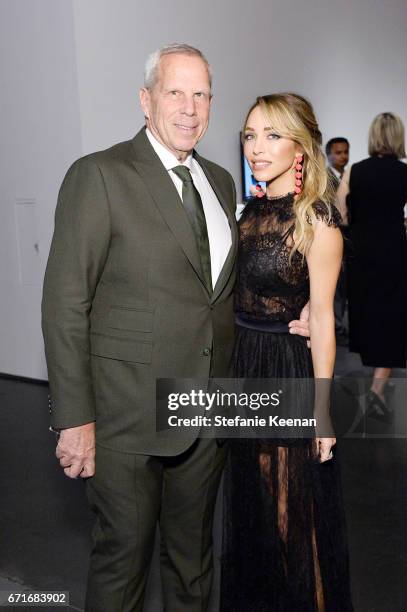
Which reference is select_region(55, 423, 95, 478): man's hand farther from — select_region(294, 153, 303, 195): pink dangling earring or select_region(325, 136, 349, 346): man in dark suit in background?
select_region(325, 136, 349, 346): man in dark suit in background

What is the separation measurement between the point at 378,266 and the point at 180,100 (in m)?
3.12

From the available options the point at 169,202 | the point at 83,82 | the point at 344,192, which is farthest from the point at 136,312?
the point at 83,82

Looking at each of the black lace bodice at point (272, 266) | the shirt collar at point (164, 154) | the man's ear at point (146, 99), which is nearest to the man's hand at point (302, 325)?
the black lace bodice at point (272, 266)

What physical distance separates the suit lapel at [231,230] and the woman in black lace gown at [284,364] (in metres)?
0.08

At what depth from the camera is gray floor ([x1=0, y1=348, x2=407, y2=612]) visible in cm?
292

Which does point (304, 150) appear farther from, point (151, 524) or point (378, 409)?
point (378, 409)

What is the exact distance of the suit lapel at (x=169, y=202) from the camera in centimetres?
203

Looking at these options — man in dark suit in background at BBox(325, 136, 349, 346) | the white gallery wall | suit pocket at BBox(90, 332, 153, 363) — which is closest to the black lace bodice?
suit pocket at BBox(90, 332, 153, 363)

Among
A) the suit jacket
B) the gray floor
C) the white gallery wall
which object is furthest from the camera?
the white gallery wall

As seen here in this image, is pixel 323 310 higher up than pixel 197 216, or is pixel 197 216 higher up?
pixel 197 216

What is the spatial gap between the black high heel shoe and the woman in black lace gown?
2605 millimetres

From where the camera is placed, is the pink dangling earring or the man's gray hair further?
the pink dangling earring

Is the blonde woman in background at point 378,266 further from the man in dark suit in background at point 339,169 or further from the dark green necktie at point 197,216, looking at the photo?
the dark green necktie at point 197,216

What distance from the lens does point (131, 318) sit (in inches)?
79.1
